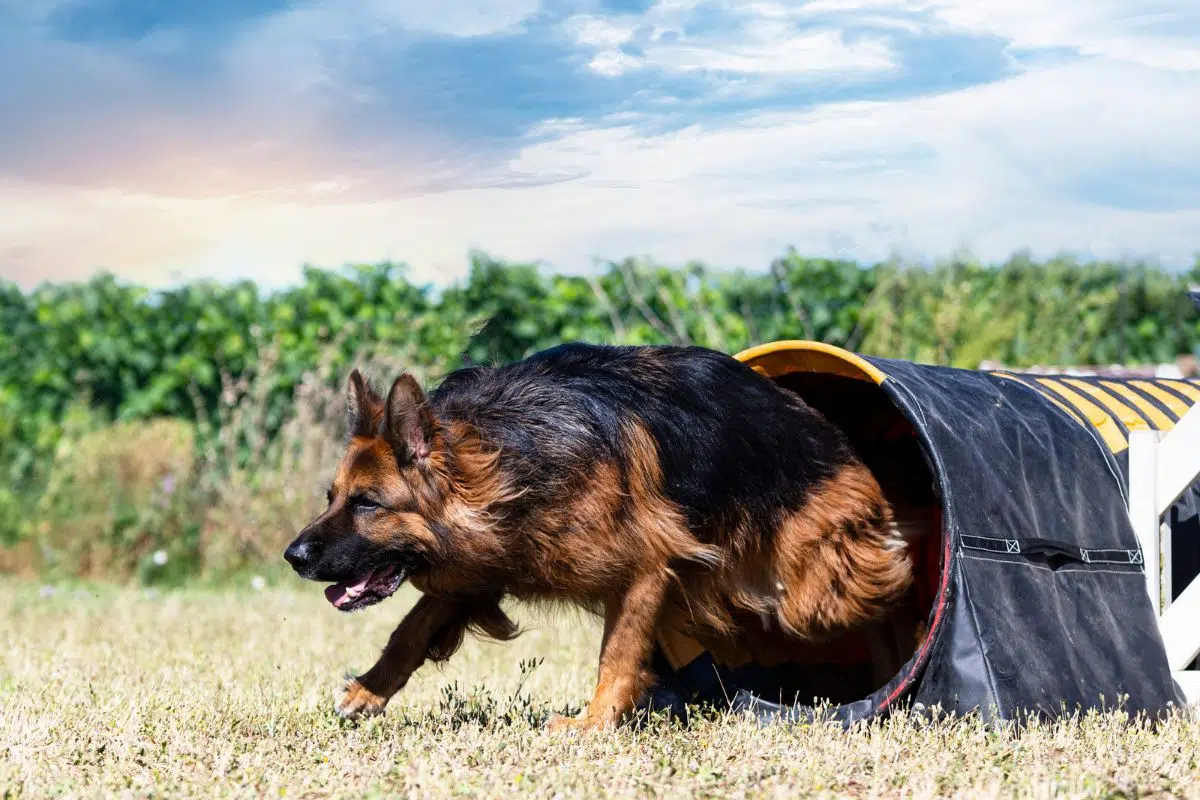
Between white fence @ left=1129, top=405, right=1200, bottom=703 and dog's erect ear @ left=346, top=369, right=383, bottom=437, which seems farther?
white fence @ left=1129, top=405, right=1200, bottom=703

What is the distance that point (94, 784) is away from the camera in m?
3.99

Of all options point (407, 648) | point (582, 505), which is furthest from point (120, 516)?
point (582, 505)

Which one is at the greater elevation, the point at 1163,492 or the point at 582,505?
the point at 582,505

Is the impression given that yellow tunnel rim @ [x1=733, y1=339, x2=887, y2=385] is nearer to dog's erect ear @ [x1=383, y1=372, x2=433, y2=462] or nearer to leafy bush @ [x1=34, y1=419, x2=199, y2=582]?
dog's erect ear @ [x1=383, y1=372, x2=433, y2=462]

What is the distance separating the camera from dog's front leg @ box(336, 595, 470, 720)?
16.7ft

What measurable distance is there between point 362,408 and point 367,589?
26.2 inches

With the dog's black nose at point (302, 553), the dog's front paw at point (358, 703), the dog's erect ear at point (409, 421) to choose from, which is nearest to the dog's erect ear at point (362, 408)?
the dog's erect ear at point (409, 421)

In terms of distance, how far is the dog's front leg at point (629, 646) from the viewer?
4.88 meters

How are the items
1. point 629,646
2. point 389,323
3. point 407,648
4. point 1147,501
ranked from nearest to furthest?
point 629,646
point 407,648
point 1147,501
point 389,323

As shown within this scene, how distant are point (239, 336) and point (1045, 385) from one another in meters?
8.54

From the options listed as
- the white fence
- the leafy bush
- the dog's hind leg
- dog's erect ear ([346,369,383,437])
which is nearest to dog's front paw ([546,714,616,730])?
the dog's hind leg

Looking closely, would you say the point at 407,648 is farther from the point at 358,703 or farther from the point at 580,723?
the point at 580,723

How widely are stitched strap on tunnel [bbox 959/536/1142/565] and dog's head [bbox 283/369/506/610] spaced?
74.1 inches

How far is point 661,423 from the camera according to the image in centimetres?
502
